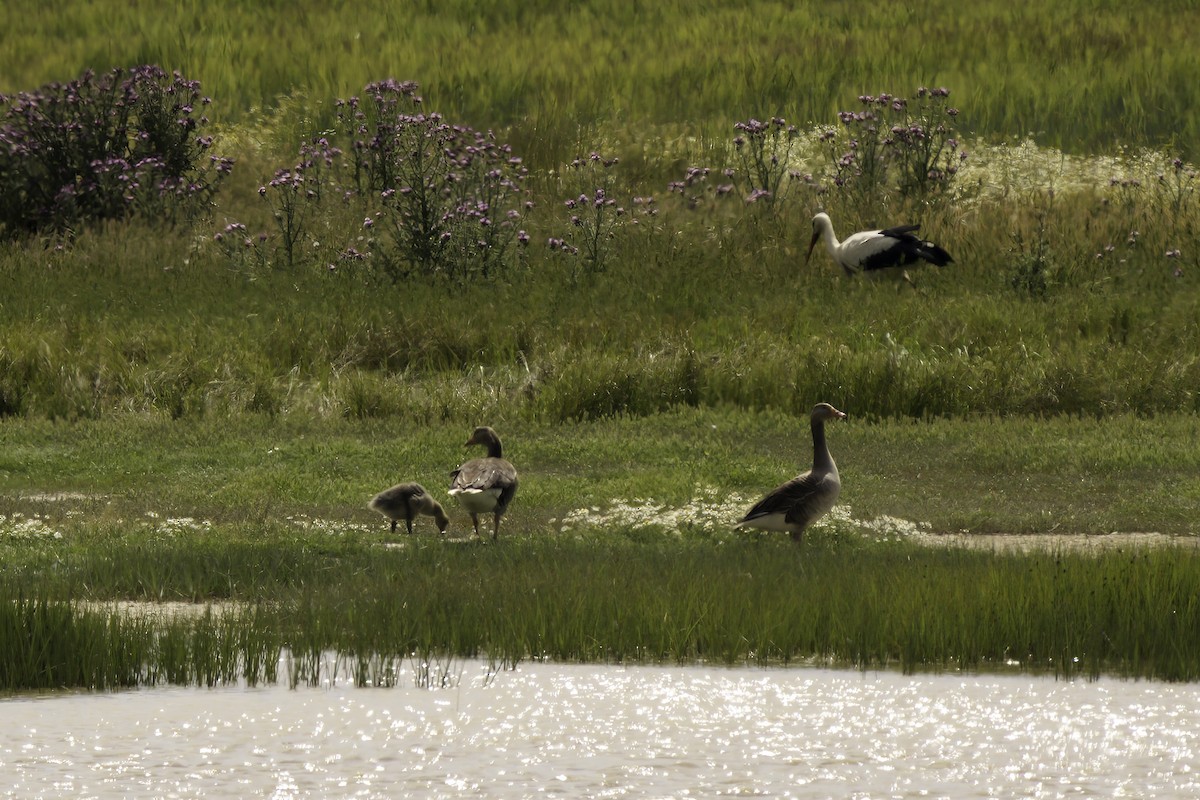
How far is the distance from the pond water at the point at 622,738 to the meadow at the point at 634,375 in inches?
17.1

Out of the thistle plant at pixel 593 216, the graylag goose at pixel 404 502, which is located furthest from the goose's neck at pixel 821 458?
the thistle plant at pixel 593 216

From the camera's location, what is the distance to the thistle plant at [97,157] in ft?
101

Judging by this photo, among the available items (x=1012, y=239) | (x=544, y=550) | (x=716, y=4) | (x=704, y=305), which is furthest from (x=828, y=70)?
(x=544, y=550)

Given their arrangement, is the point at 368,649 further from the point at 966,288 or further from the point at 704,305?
the point at 966,288

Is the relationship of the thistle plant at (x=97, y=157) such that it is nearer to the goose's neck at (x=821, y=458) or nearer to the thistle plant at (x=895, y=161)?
the thistle plant at (x=895, y=161)

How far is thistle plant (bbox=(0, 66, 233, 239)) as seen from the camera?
30719 millimetres

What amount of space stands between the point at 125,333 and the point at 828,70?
19.2 meters

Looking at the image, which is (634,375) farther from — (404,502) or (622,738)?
(622,738)

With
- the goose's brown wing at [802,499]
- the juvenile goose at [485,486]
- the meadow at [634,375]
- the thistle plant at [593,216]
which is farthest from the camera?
the thistle plant at [593,216]

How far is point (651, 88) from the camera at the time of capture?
126 feet

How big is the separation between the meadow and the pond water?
43 cm

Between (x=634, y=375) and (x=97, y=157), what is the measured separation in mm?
13286

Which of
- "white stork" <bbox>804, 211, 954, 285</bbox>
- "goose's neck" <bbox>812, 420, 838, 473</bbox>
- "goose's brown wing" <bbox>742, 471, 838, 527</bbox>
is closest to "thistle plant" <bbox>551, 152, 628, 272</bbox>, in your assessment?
"white stork" <bbox>804, 211, 954, 285</bbox>

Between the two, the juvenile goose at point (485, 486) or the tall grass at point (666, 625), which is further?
the juvenile goose at point (485, 486)
